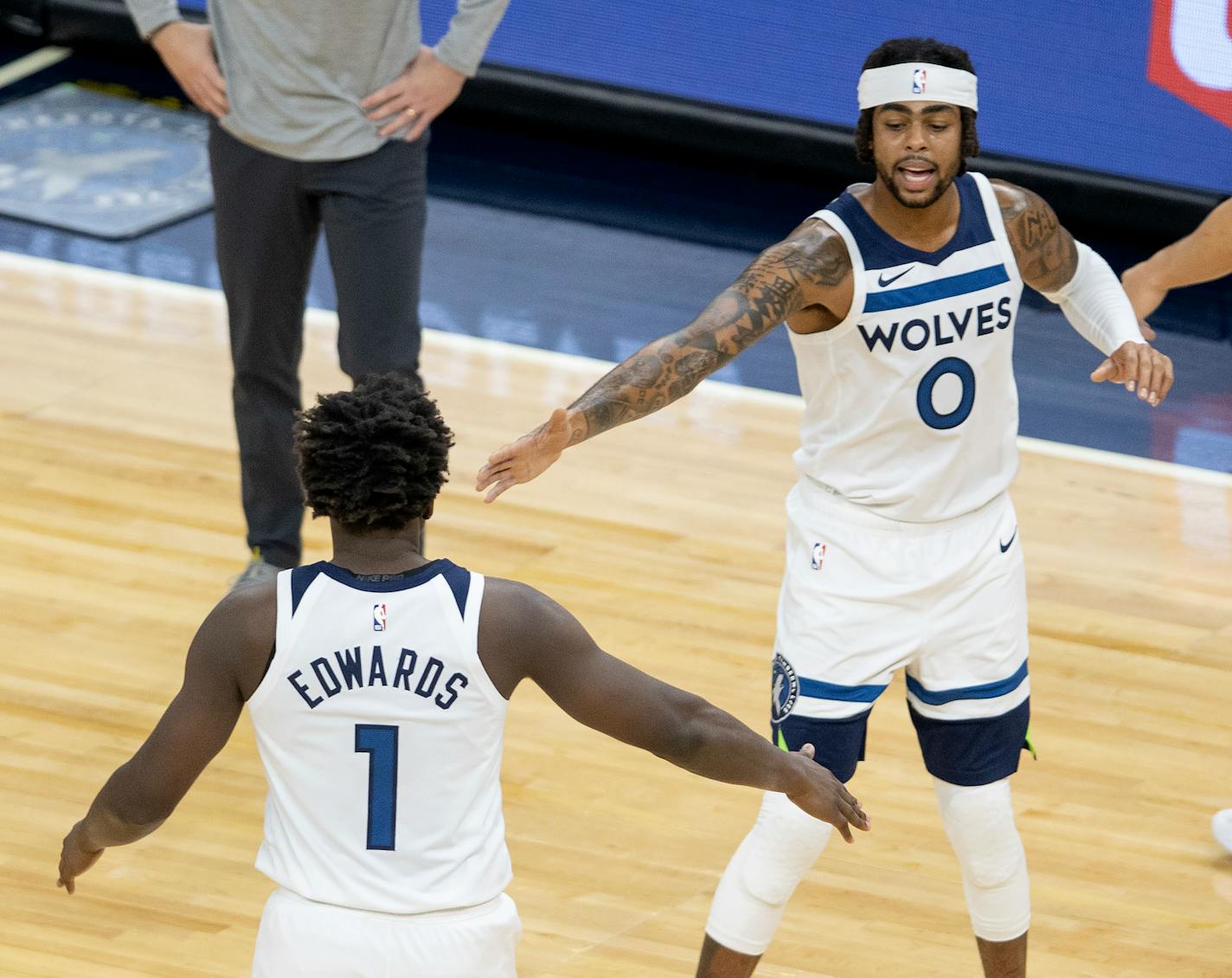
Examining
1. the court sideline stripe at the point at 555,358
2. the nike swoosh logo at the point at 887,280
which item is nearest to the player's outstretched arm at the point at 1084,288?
the nike swoosh logo at the point at 887,280

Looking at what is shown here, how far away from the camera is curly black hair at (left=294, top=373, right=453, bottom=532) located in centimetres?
281

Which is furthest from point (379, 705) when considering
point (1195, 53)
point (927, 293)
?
point (1195, 53)

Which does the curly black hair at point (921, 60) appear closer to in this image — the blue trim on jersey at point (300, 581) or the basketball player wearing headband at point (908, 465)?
the basketball player wearing headband at point (908, 465)

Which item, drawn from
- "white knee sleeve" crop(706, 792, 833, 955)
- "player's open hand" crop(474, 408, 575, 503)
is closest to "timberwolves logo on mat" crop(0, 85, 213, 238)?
"white knee sleeve" crop(706, 792, 833, 955)

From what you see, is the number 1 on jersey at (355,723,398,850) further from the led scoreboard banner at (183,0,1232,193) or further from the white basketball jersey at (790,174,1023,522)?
the led scoreboard banner at (183,0,1232,193)

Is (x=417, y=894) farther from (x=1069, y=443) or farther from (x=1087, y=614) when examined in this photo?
(x=1069, y=443)

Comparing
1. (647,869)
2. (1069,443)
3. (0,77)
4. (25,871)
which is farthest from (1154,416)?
(0,77)

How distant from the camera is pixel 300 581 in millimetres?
2812

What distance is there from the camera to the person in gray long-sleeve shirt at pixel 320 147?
517cm

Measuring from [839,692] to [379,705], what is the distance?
3.66 feet

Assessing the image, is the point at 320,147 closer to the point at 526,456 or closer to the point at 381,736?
the point at 526,456

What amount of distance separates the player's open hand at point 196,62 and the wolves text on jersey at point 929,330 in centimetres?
231

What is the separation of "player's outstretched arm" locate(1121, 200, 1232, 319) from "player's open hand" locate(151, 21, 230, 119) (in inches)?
90.9

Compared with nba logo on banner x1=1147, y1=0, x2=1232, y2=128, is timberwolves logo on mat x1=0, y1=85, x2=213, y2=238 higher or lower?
lower
